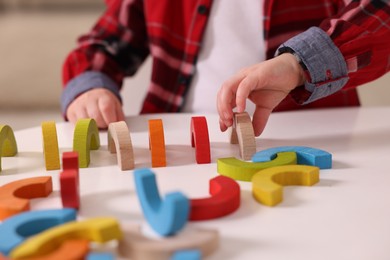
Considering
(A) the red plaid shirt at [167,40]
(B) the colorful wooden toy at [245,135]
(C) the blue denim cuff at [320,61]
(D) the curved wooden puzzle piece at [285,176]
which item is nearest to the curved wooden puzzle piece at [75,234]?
(D) the curved wooden puzzle piece at [285,176]

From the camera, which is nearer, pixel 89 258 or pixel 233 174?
pixel 89 258

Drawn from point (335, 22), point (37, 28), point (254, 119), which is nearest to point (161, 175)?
point (254, 119)

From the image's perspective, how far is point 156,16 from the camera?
1.07 m

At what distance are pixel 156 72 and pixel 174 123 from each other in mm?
251

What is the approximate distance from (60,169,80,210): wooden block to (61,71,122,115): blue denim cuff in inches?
18.1

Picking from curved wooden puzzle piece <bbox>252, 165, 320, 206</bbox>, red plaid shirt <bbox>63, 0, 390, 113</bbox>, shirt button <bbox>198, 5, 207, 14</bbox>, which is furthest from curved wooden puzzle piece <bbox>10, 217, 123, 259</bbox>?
shirt button <bbox>198, 5, 207, 14</bbox>

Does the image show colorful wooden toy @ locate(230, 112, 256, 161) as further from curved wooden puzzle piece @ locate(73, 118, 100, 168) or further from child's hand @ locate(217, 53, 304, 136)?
curved wooden puzzle piece @ locate(73, 118, 100, 168)

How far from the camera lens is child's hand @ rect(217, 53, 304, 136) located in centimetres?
70

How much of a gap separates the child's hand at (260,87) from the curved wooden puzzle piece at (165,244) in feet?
0.91

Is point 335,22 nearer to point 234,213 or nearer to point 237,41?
point 237,41

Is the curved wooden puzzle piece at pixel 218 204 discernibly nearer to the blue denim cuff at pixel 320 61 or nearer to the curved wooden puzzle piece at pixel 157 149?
the curved wooden puzzle piece at pixel 157 149

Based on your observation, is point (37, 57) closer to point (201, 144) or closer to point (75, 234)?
point (201, 144)

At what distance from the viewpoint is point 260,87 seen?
0.72 meters

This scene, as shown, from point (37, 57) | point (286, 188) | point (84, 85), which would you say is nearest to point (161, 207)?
point (286, 188)
